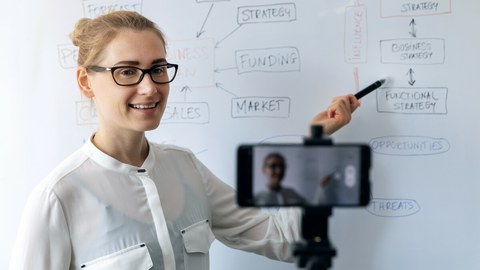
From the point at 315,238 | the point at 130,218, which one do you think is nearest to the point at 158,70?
the point at 130,218

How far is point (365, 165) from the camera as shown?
0.46 metres

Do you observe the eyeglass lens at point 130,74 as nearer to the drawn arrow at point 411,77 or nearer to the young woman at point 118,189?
the young woman at point 118,189

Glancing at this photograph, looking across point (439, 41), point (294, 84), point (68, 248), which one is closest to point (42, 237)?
point (68, 248)

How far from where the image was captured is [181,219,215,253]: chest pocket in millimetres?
917

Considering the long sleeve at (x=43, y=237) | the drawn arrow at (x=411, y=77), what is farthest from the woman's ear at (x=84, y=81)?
the drawn arrow at (x=411, y=77)

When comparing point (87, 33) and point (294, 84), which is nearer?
point (87, 33)

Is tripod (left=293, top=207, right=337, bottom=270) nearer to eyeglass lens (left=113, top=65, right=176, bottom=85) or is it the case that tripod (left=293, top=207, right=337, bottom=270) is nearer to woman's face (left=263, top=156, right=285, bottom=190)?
woman's face (left=263, top=156, right=285, bottom=190)

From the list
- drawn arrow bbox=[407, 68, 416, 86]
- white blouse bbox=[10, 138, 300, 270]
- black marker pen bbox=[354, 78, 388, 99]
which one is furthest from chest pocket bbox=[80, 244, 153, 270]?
drawn arrow bbox=[407, 68, 416, 86]

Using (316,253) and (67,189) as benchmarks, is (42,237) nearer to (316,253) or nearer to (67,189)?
(67,189)

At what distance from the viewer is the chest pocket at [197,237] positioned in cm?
92

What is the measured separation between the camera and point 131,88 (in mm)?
825

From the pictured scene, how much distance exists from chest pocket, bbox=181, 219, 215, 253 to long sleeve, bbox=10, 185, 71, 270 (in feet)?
0.76

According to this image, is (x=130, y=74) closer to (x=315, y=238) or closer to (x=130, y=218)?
(x=130, y=218)

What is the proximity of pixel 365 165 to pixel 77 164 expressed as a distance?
599 mm
